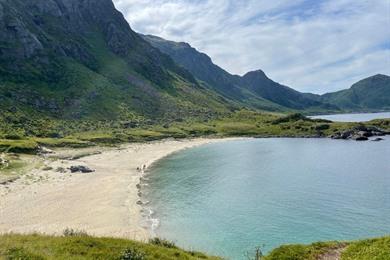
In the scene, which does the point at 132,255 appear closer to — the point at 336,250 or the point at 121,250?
the point at 121,250

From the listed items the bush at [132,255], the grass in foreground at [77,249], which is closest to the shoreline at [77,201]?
the grass in foreground at [77,249]

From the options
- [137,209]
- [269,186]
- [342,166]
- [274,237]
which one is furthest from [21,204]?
[342,166]

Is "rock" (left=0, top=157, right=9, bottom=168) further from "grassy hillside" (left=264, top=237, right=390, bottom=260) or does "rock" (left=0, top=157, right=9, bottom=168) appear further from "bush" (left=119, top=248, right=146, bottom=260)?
"grassy hillside" (left=264, top=237, right=390, bottom=260)

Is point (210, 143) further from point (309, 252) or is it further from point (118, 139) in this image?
point (309, 252)

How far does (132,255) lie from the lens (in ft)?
79.8

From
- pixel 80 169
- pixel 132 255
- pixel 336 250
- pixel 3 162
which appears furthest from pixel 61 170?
pixel 336 250

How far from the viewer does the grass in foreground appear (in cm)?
2308

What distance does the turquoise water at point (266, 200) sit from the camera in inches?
1956

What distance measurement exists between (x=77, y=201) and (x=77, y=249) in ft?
145

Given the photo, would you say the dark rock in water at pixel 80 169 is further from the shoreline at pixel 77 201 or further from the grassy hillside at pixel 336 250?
the grassy hillside at pixel 336 250

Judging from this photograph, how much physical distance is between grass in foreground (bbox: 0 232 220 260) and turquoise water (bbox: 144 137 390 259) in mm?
18609

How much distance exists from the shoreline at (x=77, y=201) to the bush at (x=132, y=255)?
12713mm

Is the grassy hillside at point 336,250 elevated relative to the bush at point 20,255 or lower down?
lower down

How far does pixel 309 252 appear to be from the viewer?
27.8 meters
